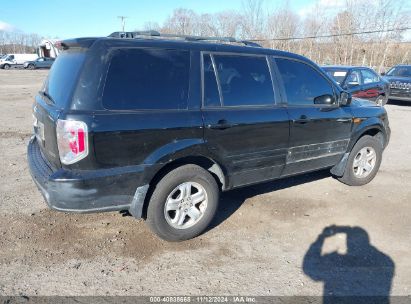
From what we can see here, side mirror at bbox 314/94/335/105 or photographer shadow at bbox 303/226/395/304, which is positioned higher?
side mirror at bbox 314/94/335/105

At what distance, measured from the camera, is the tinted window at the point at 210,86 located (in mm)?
3557

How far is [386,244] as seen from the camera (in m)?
3.74

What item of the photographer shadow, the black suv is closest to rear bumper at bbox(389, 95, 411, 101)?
the black suv

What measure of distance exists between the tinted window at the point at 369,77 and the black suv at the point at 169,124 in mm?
7794

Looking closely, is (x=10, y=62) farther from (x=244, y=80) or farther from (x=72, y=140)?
(x=72, y=140)

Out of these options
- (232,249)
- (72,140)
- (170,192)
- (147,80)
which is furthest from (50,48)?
(232,249)

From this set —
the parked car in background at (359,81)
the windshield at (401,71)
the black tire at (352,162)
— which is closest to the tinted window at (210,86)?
the black tire at (352,162)

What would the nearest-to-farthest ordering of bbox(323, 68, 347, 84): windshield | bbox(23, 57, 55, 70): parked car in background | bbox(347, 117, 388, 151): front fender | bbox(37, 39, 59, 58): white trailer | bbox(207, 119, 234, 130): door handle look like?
bbox(207, 119, 234, 130): door handle
bbox(37, 39, 59, 58): white trailer
bbox(347, 117, 388, 151): front fender
bbox(323, 68, 347, 84): windshield
bbox(23, 57, 55, 70): parked car in background

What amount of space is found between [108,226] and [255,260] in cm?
166

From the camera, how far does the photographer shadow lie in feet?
9.62

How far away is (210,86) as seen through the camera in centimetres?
359

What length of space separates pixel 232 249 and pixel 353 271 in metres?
1.13

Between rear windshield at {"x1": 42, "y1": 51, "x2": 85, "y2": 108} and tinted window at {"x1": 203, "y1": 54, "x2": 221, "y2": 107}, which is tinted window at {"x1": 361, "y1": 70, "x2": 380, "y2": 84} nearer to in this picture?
tinted window at {"x1": 203, "y1": 54, "x2": 221, "y2": 107}

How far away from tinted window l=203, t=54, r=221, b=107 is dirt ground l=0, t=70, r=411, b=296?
1.43 meters
